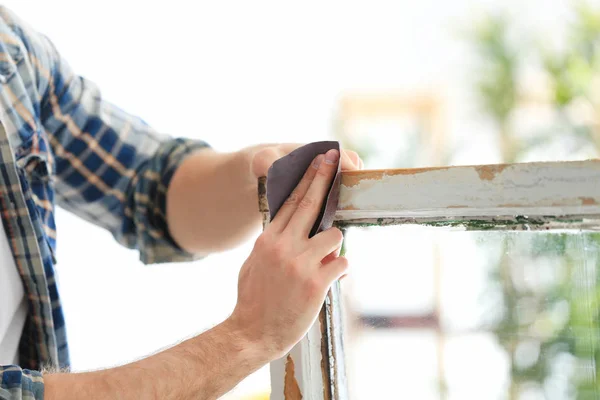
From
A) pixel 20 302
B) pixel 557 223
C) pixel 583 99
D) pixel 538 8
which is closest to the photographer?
pixel 557 223

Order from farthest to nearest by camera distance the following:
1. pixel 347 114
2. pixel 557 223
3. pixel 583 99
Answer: pixel 347 114 → pixel 583 99 → pixel 557 223

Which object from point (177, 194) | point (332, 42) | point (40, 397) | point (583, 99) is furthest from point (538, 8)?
point (40, 397)

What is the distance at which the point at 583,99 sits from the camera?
11.6 ft

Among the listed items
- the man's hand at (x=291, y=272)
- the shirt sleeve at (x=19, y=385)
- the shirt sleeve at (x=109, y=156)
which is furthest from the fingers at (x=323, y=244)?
the shirt sleeve at (x=109, y=156)

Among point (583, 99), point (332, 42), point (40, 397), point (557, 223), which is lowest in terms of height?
point (40, 397)

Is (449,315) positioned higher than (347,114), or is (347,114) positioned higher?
(347,114)

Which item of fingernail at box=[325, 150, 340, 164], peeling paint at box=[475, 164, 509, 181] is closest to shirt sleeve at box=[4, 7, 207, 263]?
fingernail at box=[325, 150, 340, 164]

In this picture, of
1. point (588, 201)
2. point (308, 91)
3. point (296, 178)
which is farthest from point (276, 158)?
point (308, 91)

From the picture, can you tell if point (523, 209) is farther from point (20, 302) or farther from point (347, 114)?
point (347, 114)

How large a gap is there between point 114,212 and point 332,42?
12.8 ft

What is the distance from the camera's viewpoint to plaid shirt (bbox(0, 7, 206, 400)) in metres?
0.74

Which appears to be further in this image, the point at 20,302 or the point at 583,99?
the point at 583,99

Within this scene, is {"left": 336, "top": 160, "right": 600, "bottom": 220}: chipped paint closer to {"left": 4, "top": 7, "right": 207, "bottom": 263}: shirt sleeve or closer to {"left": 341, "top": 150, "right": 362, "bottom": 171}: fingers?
{"left": 341, "top": 150, "right": 362, "bottom": 171}: fingers

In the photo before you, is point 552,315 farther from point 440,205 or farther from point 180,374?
point 180,374
